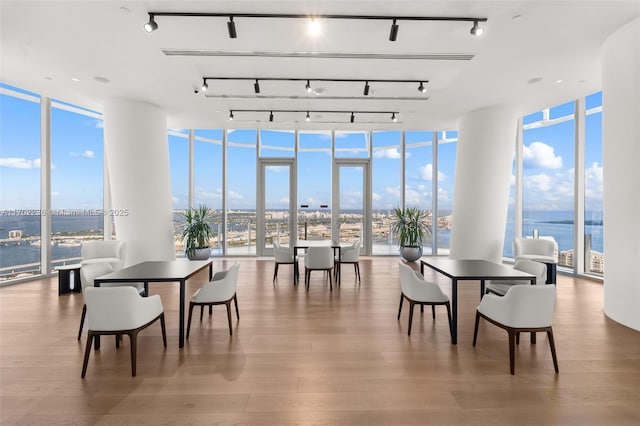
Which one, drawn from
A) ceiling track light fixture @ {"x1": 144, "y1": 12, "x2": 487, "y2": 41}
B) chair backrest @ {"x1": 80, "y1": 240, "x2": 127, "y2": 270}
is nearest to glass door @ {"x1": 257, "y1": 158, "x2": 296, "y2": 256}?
chair backrest @ {"x1": 80, "y1": 240, "x2": 127, "y2": 270}

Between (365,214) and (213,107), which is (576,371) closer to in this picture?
(365,214)

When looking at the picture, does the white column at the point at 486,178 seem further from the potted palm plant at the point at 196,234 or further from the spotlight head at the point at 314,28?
the potted palm plant at the point at 196,234

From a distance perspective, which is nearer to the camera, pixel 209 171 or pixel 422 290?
pixel 422 290

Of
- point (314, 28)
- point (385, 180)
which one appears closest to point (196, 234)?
point (385, 180)

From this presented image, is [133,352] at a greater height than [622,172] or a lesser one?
lesser

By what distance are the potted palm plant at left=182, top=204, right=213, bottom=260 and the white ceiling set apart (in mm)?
2696

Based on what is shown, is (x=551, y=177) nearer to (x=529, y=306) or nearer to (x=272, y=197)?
(x=529, y=306)

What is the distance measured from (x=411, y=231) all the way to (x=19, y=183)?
29.6 feet

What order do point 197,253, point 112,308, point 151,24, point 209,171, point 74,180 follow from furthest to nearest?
point 209,171 < point 197,253 < point 74,180 < point 151,24 < point 112,308

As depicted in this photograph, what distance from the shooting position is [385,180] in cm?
884

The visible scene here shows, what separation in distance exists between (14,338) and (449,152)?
9.72 metres

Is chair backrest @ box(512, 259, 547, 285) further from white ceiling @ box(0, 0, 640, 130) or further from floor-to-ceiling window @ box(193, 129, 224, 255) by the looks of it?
floor-to-ceiling window @ box(193, 129, 224, 255)

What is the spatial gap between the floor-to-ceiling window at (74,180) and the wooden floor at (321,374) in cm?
296

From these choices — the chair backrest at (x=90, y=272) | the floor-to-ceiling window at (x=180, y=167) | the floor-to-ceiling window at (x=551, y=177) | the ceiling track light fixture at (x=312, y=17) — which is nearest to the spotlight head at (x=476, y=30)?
the ceiling track light fixture at (x=312, y=17)
